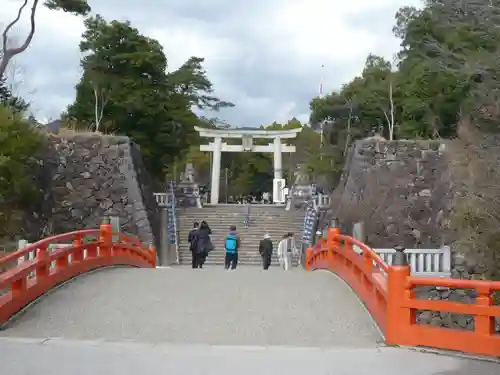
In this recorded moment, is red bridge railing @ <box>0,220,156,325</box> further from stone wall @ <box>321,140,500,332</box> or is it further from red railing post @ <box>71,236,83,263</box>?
stone wall @ <box>321,140,500,332</box>

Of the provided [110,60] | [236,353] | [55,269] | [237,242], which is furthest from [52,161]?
[236,353]

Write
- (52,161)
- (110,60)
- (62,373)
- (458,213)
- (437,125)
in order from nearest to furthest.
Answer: (62,373) → (458,213) → (52,161) → (437,125) → (110,60)

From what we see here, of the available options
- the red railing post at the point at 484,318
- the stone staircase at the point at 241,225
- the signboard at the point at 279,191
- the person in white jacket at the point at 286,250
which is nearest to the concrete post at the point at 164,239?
the stone staircase at the point at 241,225

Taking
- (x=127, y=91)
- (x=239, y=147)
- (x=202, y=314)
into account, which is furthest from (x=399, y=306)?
(x=239, y=147)

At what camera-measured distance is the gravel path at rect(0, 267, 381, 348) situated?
706cm

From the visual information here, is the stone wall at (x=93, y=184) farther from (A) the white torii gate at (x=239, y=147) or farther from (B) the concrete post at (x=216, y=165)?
(B) the concrete post at (x=216, y=165)

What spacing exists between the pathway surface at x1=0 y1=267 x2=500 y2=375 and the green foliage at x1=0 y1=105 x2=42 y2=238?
9702 mm

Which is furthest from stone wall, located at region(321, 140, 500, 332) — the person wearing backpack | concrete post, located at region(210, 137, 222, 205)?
concrete post, located at region(210, 137, 222, 205)

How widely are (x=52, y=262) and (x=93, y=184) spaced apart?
13.5 meters

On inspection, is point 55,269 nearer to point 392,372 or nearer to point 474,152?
point 392,372

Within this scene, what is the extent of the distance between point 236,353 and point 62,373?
1703 millimetres

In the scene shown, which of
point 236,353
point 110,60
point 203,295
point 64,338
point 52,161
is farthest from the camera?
point 110,60

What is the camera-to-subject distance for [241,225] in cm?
2975

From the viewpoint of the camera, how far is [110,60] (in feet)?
101
